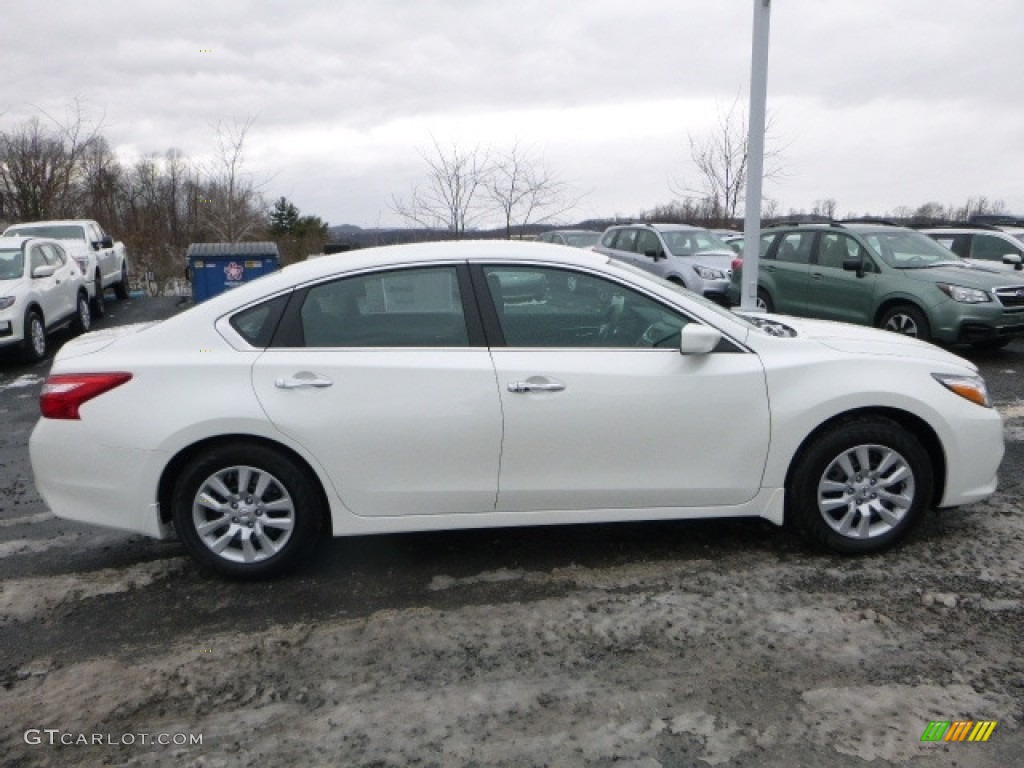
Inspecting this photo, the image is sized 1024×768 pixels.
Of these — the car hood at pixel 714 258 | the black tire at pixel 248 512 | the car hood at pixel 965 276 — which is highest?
the car hood at pixel 714 258

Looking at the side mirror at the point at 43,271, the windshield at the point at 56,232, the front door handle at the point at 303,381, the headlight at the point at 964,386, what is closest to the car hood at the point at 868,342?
the headlight at the point at 964,386

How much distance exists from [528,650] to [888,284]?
27.5 feet

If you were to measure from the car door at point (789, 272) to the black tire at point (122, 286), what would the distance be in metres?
14.0

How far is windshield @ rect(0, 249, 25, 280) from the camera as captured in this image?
1109 cm

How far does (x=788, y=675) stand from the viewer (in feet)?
10.4

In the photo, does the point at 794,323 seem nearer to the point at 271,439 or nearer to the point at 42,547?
the point at 271,439

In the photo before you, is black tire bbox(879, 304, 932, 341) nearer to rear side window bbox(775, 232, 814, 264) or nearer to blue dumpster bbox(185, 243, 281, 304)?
rear side window bbox(775, 232, 814, 264)

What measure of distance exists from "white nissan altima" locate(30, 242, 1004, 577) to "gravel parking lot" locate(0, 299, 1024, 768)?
0.28 meters

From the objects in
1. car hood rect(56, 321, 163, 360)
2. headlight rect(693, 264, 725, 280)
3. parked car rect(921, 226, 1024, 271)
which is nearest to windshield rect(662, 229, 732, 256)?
headlight rect(693, 264, 725, 280)

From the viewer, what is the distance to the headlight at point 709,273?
550 inches

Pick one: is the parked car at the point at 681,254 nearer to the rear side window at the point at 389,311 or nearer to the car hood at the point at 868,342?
the car hood at the point at 868,342

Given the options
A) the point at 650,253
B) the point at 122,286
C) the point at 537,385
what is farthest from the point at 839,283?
the point at 122,286

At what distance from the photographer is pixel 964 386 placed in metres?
4.25

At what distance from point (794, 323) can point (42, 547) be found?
Answer: 4391 millimetres
